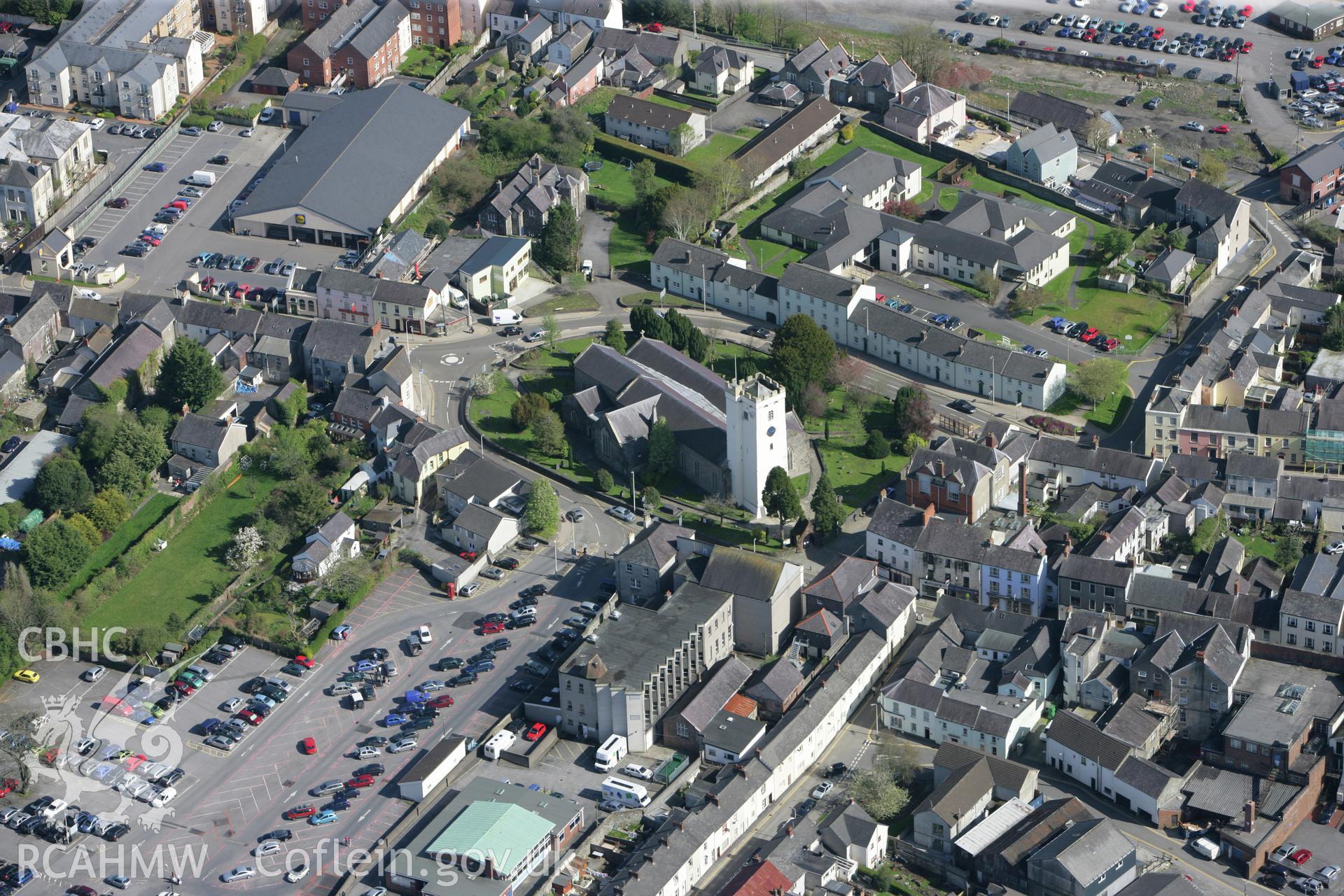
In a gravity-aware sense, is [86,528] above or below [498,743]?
below

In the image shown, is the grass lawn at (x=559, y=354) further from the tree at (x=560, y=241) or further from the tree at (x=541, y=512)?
the tree at (x=541, y=512)

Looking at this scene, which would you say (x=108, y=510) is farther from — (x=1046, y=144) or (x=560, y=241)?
(x=1046, y=144)

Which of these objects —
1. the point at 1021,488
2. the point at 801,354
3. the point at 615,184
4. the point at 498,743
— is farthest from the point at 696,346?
the point at 498,743

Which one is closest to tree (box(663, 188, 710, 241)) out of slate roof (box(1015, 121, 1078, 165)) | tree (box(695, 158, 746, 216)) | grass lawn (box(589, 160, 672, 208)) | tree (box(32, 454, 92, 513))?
tree (box(695, 158, 746, 216))

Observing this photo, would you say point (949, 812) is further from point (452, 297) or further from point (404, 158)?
point (404, 158)

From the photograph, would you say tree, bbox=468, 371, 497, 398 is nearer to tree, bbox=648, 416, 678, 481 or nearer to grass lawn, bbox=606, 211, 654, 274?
tree, bbox=648, 416, 678, 481

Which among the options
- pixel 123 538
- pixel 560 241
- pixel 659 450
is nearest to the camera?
pixel 123 538
